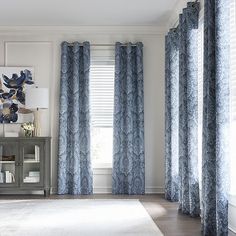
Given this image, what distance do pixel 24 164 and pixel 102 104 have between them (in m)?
1.62

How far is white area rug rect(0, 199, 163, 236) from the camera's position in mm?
4520

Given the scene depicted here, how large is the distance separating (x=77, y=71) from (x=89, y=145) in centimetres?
122

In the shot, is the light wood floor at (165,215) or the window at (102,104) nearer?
the light wood floor at (165,215)

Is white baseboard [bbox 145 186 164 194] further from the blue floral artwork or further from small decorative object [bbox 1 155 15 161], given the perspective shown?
the blue floral artwork

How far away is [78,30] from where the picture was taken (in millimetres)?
7902

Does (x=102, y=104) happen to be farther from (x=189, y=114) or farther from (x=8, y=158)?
(x=189, y=114)

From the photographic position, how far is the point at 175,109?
6660 millimetres

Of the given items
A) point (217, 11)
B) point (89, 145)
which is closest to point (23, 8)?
point (89, 145)

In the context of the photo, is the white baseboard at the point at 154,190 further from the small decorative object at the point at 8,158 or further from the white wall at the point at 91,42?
the small decorative object at the point at 8,158

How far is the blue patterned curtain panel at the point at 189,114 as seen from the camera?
5426 millimetres

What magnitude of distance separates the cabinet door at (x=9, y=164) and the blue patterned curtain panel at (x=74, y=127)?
0.70 m

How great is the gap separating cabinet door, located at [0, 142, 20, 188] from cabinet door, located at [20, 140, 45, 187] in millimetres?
91

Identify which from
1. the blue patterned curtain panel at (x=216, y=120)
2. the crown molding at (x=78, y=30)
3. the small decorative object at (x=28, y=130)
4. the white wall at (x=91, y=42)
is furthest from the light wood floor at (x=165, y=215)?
the crown molding at (x=78, y=30)

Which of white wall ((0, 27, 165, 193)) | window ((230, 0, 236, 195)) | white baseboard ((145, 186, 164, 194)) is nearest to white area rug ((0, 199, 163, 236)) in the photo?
window ((230, 0, 236, 195))
